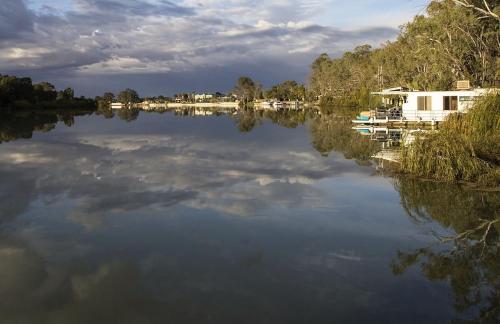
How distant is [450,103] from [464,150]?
2645cm

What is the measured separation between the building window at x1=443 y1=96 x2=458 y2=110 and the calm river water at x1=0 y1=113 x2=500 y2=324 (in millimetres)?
24324

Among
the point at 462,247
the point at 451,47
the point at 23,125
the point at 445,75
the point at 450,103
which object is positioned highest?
the point at 451,47

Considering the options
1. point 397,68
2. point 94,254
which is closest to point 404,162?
point 94,254

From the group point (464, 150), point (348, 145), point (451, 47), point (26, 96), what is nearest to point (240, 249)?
point (464, 150)

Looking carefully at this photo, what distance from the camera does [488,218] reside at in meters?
11.9

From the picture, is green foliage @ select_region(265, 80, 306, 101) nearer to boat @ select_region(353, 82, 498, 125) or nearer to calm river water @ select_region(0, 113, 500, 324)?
boat @ select_region(353, 82, 498, 125)

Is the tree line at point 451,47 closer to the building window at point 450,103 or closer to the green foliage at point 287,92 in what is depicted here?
the building window at point 450,103

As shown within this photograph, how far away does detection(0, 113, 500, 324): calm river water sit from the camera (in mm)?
7266

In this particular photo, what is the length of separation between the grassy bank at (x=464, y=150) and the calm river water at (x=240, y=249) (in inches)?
35.4

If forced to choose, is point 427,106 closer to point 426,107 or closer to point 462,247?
point 426,107

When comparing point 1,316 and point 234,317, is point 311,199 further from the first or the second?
point 1,316

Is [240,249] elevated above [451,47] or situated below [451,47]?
below

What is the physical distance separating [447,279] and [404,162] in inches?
411

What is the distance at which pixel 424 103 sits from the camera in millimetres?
42031
